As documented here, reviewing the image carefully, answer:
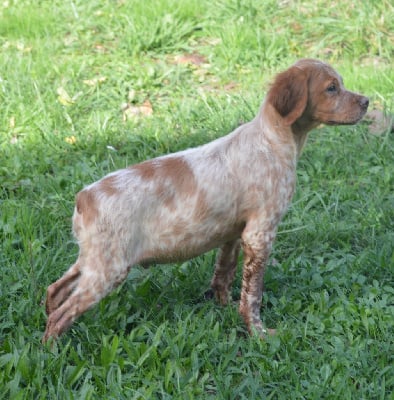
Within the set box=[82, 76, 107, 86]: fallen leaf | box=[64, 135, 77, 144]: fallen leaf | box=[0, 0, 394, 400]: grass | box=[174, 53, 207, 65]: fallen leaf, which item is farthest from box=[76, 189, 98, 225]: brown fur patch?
box=[174, 53, 207, 65]: fallen leaf

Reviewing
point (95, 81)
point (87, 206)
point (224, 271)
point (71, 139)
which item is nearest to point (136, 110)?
point (95, 81)

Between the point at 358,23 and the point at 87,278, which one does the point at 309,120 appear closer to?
the point at 87,278

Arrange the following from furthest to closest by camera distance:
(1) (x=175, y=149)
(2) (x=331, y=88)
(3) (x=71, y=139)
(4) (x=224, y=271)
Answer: (3) (x=71, y=139)
(1) (x=175, y=149)
(4) (x=224, y=271)
(2) (x=331, y=88)

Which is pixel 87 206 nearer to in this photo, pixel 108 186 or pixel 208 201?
pixel 108 186

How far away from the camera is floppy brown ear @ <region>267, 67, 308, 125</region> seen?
14.5 feet

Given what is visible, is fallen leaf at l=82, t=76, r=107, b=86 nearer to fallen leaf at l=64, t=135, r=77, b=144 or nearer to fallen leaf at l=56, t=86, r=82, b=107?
fallen leaf at l=56, t=86, r=82, b=107

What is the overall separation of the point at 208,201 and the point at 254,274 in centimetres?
51

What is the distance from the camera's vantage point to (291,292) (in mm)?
4953

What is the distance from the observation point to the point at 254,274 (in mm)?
4598

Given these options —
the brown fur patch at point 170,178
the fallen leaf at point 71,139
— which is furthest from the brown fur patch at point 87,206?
the fallen leaf at point 71,139

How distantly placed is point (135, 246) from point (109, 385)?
761mm

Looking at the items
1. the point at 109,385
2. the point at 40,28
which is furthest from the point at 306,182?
the point at 40,28

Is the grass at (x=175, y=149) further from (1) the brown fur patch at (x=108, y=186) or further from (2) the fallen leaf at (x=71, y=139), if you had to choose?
(1) the brown fur patch at (x=108, y=186)

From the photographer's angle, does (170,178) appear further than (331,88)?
No
